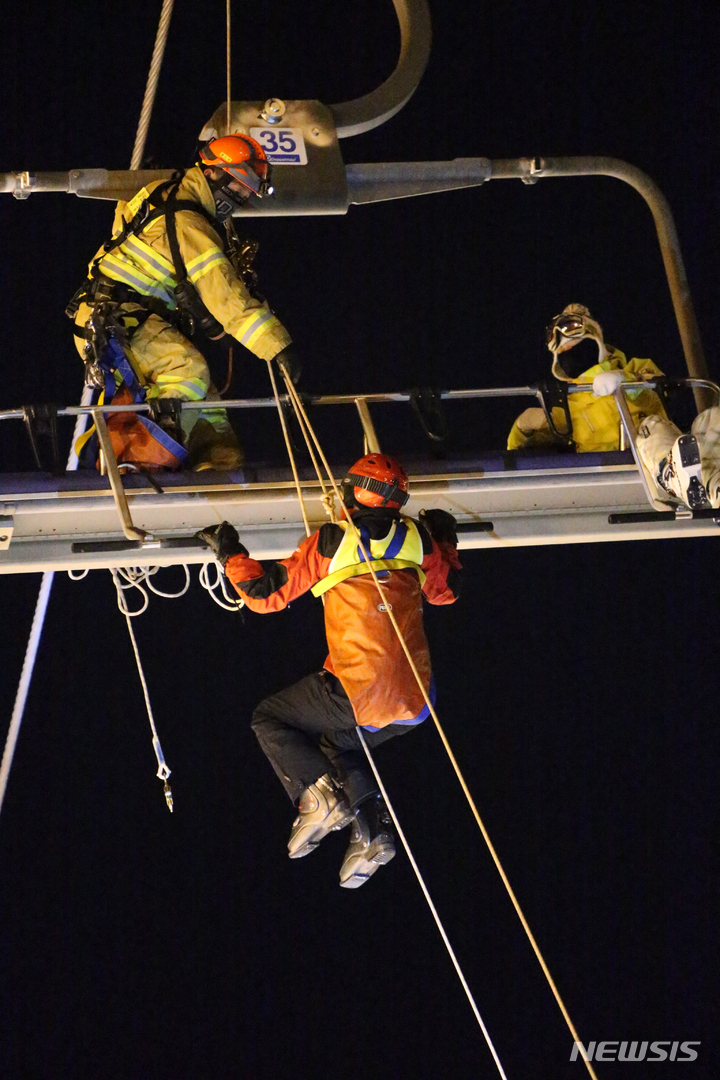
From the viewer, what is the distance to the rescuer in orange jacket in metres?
4.77

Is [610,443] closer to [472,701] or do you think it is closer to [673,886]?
[472,701]

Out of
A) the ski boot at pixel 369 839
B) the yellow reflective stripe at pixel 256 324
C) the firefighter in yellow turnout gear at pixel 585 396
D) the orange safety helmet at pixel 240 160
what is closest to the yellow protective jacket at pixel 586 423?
the firefighter in yellow turnout gear at pixel 585 396

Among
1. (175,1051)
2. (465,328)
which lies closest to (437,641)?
(465,328)

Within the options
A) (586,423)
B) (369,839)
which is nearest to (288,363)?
(586,423)

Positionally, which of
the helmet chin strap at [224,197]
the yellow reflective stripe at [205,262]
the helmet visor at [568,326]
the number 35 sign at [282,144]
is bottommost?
the helmet visor at [568,326]

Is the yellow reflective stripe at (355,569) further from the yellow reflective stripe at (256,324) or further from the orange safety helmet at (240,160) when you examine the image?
the orange safety helmet at (240,160)

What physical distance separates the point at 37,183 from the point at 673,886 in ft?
18.6

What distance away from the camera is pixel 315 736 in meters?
5.13

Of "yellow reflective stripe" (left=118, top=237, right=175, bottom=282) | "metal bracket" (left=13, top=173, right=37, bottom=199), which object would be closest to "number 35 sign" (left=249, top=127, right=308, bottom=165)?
"yellow reflective stripe" (left=118, top=237, right=175, bottom=282)

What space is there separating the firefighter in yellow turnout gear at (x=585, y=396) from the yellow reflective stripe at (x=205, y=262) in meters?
1.34

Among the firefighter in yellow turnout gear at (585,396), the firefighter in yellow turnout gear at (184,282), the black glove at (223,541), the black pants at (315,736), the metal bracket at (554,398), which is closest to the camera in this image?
the black glove at (223,541)

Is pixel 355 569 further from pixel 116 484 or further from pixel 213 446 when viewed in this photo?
pixel 213 446

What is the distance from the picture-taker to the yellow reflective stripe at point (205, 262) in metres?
5.23

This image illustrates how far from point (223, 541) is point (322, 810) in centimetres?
93
